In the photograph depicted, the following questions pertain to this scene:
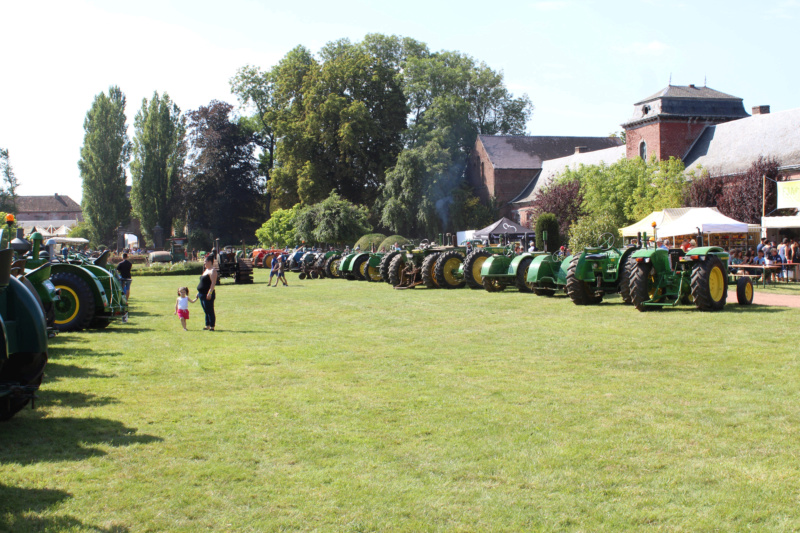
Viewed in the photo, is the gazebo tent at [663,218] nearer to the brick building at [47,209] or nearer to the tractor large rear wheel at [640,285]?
the tractor large rear wheel at [640,285]

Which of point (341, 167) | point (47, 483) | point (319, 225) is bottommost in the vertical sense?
point (47, 483)

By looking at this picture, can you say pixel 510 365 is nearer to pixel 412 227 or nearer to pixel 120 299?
pixel 120 299

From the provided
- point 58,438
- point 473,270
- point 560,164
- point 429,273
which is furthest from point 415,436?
point 560,164

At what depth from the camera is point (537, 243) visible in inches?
1615

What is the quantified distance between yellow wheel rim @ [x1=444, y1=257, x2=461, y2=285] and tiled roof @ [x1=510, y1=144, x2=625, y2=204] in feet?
108

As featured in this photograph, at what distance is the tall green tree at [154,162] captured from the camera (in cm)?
6228

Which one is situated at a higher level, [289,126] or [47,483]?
[289,126]

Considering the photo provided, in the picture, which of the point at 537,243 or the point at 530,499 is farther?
the point at 537,243

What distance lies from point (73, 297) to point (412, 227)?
1832 inches

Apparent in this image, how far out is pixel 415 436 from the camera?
5.77m

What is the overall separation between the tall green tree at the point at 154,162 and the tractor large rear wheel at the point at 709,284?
55163mm

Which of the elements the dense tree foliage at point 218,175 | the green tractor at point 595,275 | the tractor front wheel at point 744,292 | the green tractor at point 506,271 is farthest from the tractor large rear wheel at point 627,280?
the dense tree foliage at point 218,175

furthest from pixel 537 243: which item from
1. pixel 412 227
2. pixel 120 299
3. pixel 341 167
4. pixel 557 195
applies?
pixel 120 299

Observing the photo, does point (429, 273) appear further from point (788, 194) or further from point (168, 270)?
point (168, 270)
